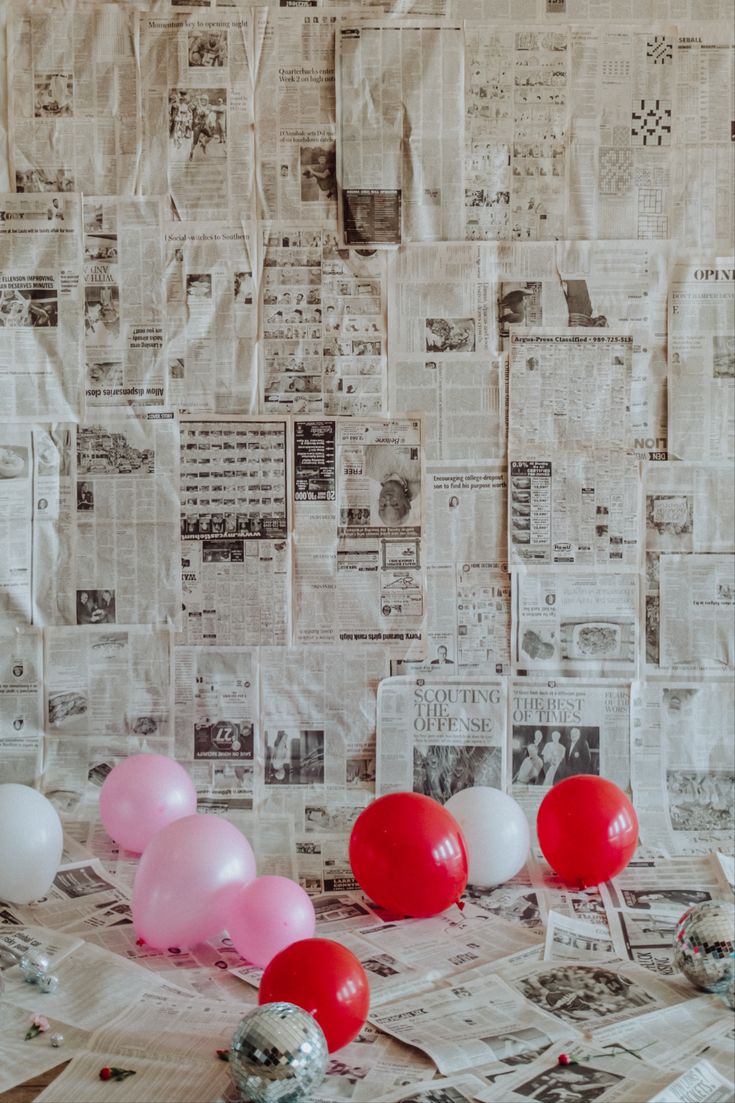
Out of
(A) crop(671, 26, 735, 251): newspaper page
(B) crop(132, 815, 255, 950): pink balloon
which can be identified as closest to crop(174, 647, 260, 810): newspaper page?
(B) crop(132, 815, 255, 950): pink balloon

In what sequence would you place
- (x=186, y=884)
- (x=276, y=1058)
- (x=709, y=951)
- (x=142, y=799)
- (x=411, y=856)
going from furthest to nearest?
(x=142, y=799)
(x=411, y=856)
(x=186, y=884)
(x=709, y=951)
(x=276, y=1058)

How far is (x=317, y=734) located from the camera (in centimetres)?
237

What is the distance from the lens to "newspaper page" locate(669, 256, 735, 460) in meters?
2.31

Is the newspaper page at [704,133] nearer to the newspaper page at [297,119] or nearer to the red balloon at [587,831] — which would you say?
the newspaper page at [297,119]

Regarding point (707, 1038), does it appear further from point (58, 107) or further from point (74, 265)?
point (58, 107)

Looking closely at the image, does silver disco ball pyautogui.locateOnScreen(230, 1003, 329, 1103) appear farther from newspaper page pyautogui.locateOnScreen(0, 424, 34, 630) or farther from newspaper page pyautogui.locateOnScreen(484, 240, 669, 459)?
newspaper page pyautogui.locateOnScreen(484, 240, 669, 459)

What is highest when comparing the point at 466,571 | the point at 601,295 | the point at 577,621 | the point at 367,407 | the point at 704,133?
the point at 704,133

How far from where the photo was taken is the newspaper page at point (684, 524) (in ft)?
7.66

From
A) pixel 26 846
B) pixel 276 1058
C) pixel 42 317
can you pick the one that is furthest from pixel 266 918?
pixel 42 317

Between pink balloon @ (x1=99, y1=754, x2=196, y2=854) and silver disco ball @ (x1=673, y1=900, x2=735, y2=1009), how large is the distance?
963 millimetres

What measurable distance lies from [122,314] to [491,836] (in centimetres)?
133

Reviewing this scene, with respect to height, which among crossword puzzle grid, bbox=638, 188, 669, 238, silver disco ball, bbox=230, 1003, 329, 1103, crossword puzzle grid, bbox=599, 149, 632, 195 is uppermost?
crossword puzzle grid, bbox=599, 149, 632, 195

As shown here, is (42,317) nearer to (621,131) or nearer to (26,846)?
(26,846)

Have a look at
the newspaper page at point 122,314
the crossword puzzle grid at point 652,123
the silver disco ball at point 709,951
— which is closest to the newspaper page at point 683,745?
the silver disco ball at point 709,951
